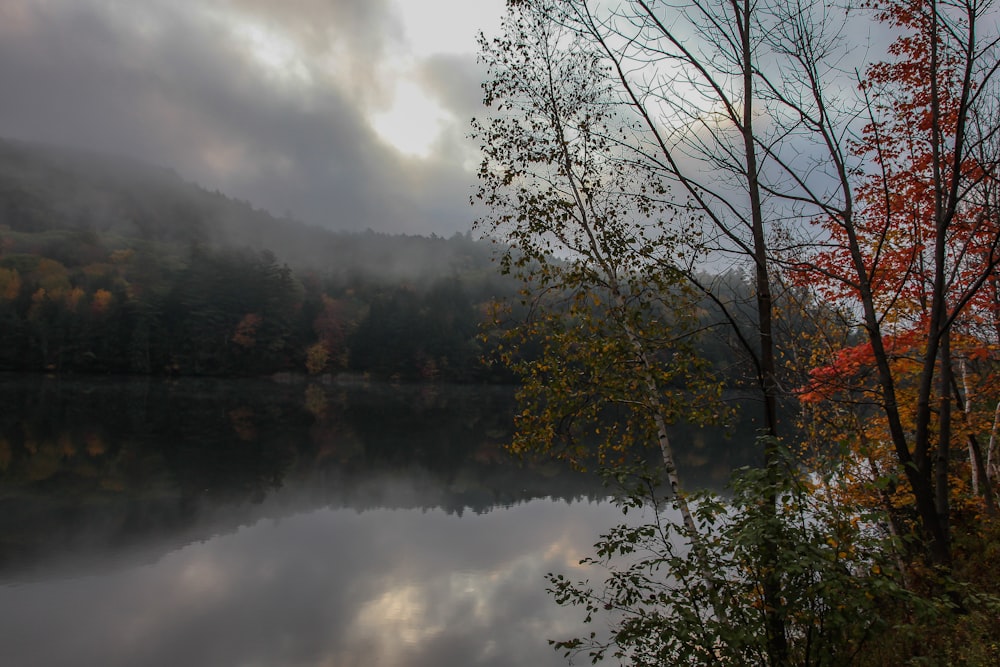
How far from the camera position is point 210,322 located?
104375mm

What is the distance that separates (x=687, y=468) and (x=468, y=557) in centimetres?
2058

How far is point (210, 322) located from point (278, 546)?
95.6m

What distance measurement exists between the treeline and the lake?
5636 cm

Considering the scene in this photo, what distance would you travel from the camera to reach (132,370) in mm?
94312

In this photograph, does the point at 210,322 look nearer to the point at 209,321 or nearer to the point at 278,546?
the point at 209,321

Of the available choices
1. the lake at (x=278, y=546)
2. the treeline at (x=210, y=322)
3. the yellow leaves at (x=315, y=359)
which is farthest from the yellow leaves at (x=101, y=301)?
the lake at (x=278, y=546)

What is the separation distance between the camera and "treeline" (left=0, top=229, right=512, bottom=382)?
91812 mm

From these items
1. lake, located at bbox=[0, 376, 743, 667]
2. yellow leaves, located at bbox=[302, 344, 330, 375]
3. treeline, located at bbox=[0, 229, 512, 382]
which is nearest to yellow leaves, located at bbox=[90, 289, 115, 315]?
treeline, located at bbox=[0, 229, 512, 382]

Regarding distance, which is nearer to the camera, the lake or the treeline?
the lake

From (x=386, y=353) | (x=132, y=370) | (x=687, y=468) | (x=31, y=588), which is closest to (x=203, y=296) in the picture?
(x=132, y=370)

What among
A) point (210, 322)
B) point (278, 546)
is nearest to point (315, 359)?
point (210, 322)

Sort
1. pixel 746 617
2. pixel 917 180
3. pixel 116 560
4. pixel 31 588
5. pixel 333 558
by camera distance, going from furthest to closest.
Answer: pixel 333 558 → pixel 116 560 → pixel 31 588 → pixel 917 180 → pixel 746 617

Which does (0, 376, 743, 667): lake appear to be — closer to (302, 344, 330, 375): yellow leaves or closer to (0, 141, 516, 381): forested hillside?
(0, 141, 516, 381): forested hillside

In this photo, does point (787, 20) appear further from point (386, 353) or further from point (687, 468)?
point (386, 353)
